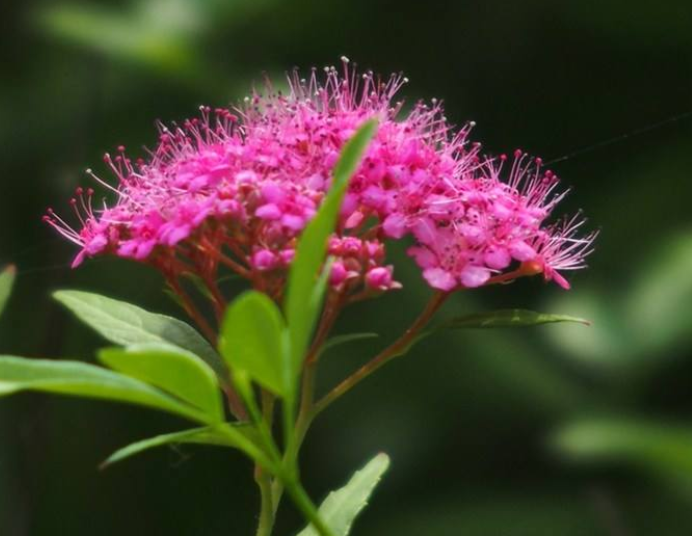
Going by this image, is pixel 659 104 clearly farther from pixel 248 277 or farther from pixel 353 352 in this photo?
pixel 248 277

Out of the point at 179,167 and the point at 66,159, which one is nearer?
the point at 179,167

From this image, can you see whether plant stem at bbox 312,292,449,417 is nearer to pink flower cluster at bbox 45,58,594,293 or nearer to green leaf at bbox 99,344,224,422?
pink flower cluster at bbox 45,58,594,293

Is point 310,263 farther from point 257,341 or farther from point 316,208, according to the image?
point 316,208

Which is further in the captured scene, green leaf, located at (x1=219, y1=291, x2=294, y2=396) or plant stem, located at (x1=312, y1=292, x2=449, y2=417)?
plant stem, located at (x1=312, y1=292, x2=449, y2=417)

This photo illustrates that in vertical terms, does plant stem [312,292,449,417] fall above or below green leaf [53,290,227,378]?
below

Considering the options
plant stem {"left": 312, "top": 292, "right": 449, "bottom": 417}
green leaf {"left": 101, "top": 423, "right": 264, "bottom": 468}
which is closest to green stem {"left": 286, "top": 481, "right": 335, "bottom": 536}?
green leaf {"left": 101, "top": 423, "right": 264, "bottom": 468}

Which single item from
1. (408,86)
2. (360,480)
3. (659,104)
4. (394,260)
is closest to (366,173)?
(360,480)
